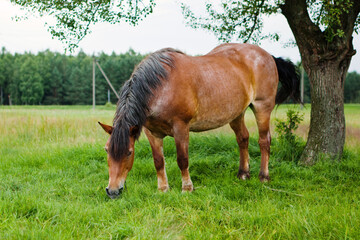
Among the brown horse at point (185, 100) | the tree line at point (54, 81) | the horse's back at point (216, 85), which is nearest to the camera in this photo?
the brown horse at point (185, 100)

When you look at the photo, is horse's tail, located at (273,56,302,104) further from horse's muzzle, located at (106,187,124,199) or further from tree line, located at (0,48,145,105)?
tree line, located at (0,48,145,105)

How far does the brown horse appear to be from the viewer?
3.95 meters

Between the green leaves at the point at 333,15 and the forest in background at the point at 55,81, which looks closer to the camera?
the green leaves at the point at 333,15

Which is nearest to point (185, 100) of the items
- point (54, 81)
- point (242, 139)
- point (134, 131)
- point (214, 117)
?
point (214, 117)

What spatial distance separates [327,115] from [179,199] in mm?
3951

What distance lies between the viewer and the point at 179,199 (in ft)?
13.0

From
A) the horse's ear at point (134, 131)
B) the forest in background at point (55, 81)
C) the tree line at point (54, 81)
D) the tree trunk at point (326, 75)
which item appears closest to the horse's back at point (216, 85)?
the horse's ear at point (134, 131)

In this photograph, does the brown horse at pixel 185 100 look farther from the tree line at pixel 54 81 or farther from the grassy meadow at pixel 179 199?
the tree line at pixel 54 81

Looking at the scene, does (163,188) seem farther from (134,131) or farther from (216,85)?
(216,85)

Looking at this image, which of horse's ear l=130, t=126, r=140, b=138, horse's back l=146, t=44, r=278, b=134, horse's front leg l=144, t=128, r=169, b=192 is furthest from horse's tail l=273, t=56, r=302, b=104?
horse's ear l=130, t=126, r=140, b=138

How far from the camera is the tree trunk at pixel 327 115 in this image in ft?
20.2

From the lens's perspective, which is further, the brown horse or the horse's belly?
the horse's belly

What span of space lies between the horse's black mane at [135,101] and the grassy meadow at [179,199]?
771 millimetres

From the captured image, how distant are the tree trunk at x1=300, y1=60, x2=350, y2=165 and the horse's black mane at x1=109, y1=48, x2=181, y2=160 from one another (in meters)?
3.55
